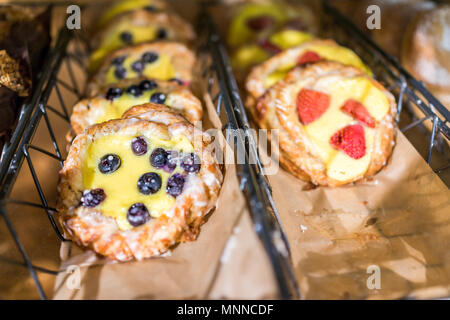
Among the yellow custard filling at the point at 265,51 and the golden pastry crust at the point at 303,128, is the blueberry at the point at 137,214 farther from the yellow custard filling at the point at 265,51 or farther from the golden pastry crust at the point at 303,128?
the yellow custard filling at the point at 265,51

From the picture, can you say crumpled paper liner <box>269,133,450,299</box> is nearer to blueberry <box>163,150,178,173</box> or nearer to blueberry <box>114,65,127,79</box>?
blueberry <box>163,150,178,173</box>

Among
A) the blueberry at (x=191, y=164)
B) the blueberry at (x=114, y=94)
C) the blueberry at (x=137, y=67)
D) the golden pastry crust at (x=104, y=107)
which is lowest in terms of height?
the blueberry at (x=191, y=164)

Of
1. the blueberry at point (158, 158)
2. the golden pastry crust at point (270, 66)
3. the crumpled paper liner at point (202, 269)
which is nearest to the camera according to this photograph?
the crumpled paper liner at point (202, 269)

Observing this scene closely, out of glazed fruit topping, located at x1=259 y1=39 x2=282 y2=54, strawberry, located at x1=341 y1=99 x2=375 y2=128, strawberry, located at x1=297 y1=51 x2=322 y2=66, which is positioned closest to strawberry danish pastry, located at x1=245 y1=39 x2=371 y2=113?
strawberry, located at x1=297 y1=51 x2=322 y2=66

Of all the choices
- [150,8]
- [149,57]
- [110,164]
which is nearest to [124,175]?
[110,164]

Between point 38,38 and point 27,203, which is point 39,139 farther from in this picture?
point 38,38

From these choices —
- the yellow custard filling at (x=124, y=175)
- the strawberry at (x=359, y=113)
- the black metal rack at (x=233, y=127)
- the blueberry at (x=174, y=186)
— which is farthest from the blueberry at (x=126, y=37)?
the strawberry at (x=359, y=113)
